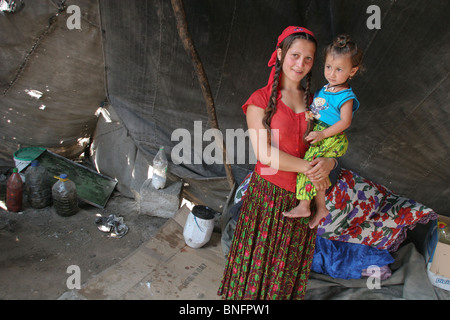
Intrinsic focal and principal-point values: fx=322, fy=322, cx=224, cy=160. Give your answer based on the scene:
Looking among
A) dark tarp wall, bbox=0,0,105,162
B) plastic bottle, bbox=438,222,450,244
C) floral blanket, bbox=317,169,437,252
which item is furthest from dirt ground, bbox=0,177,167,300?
plastic bottle, bbox=438,222,450,244

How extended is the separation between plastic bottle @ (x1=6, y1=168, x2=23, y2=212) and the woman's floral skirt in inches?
107

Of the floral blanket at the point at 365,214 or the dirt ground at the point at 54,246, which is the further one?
the floral blanket at the point at 365,214

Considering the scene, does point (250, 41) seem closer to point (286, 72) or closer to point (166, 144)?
point (286, 72)

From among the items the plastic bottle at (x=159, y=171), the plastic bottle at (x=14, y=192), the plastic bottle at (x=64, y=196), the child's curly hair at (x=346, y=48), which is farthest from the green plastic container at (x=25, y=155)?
the child's curly hair at (x=346, y=48)

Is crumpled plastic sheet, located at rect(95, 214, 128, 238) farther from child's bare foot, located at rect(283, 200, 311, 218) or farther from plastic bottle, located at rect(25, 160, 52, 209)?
child's bare foot, located at rect(283, 200, 311, 218)

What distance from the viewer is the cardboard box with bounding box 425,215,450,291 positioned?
8.54 feet

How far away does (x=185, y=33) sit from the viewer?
2.68m

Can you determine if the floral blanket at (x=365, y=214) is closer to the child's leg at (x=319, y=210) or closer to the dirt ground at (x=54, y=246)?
the child's leg at (x=319, y=210)

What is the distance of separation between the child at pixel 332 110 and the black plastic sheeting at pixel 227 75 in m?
0.85

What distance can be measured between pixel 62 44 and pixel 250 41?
2.20m

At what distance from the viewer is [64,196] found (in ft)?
11.5

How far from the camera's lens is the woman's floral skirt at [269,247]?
→ 1807 mm
